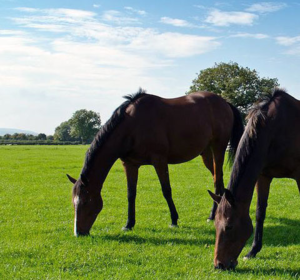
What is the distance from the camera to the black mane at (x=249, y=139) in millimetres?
4738

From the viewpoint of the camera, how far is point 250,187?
4727mm

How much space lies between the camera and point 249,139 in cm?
487

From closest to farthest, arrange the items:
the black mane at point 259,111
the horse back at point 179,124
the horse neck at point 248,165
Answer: the horse neck at point 248,165 → the black mane at point 259,111 → the horse back at point 179,124

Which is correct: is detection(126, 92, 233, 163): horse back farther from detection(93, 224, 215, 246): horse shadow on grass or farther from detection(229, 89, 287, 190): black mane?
detection(229, 89, 287, 190): black mane

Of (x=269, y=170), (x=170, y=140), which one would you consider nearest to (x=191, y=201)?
(x=170, y=140)

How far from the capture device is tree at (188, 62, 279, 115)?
51094 millimetres

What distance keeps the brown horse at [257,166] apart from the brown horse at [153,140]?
222 centimetres

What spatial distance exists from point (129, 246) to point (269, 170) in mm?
2464

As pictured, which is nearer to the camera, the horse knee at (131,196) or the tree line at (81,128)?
the horse knee at (131,196)

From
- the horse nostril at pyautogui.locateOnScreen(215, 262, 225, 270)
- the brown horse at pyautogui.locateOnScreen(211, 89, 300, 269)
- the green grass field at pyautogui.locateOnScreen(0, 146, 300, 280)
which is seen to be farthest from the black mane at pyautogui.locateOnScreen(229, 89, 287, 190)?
the green grass field at pyautogui.locateOnScreen(0, 146, 300, 280)

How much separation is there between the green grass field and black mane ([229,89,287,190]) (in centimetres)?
125

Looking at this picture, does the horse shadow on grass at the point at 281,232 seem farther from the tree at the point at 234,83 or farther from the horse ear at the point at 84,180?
the tree at the point at 234,83

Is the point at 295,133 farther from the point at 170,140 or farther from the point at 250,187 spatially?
the point at 170,140

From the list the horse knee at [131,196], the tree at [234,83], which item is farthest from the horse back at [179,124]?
the tree at [234,83]
